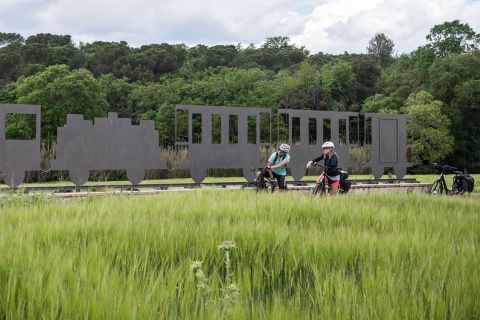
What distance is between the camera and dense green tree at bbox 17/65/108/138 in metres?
36.2

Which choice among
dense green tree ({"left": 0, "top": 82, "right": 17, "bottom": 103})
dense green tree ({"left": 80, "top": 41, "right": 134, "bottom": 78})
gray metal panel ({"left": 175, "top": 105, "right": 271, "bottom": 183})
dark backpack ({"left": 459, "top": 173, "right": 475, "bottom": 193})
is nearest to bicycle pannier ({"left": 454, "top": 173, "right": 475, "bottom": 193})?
dark backpack ({"left": 459, "top": 173, "right": 475, "bottom": 193})

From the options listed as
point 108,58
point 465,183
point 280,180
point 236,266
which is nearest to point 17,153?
point 280,180

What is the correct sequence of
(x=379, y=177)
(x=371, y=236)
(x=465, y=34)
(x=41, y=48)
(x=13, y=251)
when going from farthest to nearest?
(x=41, y=48)
(x=465, y=34)
(x=379, y=177)
(x=371, y=236)
(x=13, y=251)

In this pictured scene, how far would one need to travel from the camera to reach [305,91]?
1802 inches

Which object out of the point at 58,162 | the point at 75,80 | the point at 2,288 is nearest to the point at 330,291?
the point at 2,288

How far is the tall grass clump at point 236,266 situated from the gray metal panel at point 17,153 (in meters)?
8.16

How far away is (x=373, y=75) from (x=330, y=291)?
47481 millimetres

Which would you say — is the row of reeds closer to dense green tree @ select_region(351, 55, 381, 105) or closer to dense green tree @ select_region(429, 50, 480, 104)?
dense green tree @ select_region(429, 50, 480, 104)

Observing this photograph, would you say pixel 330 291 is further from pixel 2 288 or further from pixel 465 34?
pixel 465 34

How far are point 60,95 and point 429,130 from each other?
25.4m

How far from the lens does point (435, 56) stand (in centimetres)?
4547

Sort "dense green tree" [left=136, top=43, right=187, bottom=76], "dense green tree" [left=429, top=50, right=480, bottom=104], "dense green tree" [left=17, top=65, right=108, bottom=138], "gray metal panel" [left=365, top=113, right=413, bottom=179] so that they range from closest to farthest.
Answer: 1. "gray metal panel" [left=365, top=113, right=413, bottom=179]
2. "dense green tree" [left=17, top=65, right=108, bottom=138]
3. "dense green tree" [left=429, top=50, right=480, bottom=104]
4. "dense green tree" [left=136, top=43, right=187, bottom=76]

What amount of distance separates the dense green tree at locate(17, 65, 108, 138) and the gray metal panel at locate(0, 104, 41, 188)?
2274cm

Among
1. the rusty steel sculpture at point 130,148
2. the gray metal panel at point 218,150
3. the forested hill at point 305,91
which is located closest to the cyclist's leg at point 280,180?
the rusty steel sculpture at point 130,148
